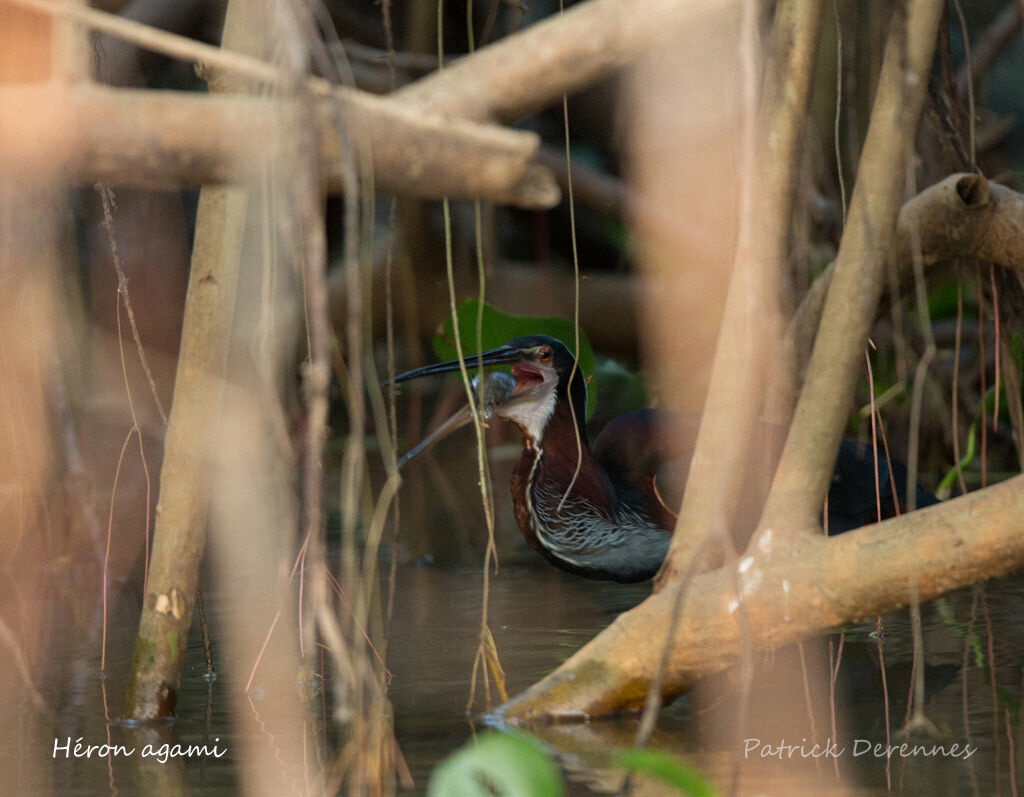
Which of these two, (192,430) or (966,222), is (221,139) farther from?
(966,222)

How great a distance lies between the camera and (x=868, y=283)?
6.76 ft

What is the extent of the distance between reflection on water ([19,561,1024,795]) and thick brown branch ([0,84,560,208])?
0.92 meters

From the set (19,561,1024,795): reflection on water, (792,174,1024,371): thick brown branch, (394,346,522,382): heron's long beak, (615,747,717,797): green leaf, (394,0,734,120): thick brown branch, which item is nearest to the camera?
(615,747,717,797): green leaf

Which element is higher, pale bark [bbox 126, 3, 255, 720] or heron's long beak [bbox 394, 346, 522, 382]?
heron's long beak [bbox 394, 346, 522, 382]

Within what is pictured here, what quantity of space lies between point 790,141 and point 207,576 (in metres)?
2.31

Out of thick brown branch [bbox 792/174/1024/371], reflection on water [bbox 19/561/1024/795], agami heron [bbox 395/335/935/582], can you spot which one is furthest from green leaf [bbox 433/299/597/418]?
thick brown branch [bbox 792/174/1024/371]

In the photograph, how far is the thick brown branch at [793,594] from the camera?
194 centimetres

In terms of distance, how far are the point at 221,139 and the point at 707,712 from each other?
1467 millimetres

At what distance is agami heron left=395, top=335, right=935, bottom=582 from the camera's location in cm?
335

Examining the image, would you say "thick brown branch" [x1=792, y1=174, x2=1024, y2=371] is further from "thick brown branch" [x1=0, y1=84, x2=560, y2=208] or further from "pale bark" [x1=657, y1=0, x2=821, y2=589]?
"thick brown branch" [x1=0, y1=84, x2=560, y2=208]

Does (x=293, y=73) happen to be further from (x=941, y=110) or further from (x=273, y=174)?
(x=941, y=110)

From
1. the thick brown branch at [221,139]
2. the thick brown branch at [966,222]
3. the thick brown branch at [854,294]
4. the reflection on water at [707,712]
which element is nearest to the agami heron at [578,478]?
the reflection on water at [707,712]

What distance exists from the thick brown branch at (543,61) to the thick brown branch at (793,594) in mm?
813

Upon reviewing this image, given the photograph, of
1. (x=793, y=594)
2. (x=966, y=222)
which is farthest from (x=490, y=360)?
(x=793, y=594)
